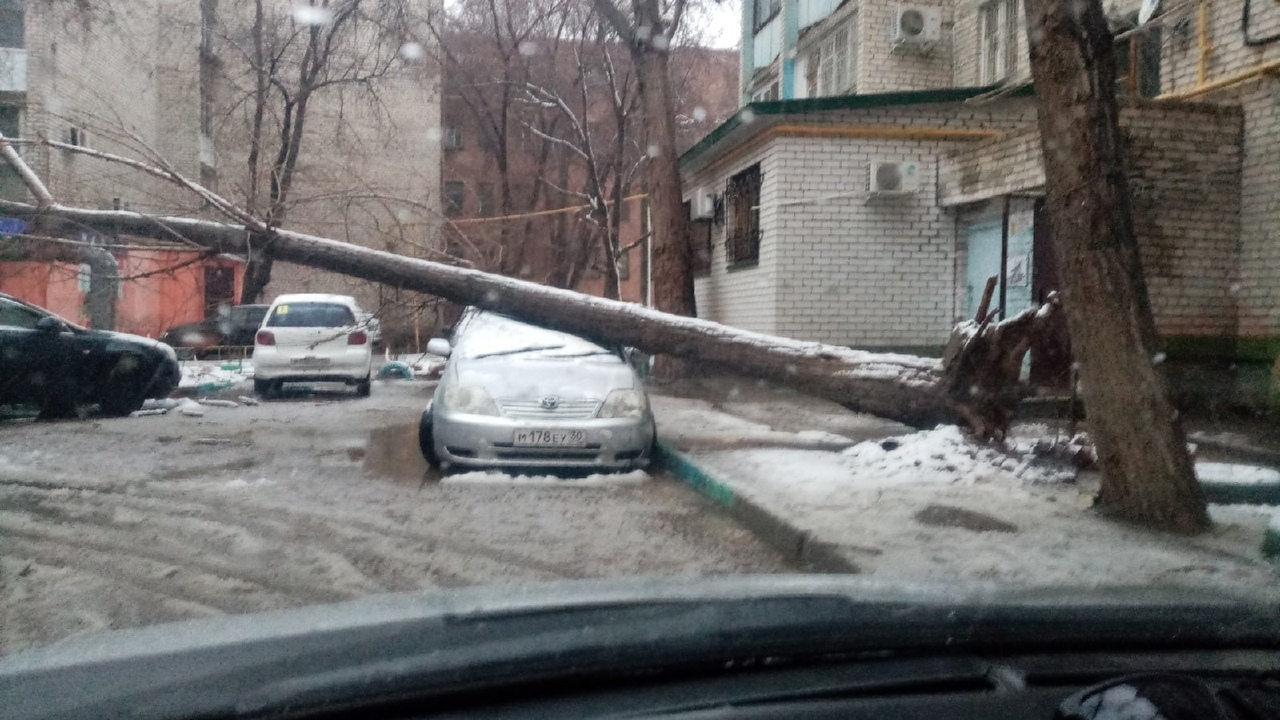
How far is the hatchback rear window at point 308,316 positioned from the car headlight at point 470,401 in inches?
287

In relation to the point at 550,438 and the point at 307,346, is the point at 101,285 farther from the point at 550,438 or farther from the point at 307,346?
the point at 550,438

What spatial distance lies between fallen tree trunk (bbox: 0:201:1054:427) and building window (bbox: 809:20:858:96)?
31.5 ft

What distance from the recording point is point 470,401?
7.54 m

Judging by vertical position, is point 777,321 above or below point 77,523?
above

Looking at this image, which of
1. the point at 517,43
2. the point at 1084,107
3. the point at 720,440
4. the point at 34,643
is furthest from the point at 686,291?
the point at 517,43

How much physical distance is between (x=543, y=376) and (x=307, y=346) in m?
7.38

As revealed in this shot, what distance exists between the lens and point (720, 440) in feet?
29.6

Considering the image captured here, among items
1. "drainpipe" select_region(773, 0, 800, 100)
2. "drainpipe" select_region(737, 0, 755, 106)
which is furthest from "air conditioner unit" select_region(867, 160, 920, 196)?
"drainpipe" select_region(737, 0, 755, 106)

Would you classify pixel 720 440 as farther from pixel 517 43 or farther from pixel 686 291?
pixel 517 43

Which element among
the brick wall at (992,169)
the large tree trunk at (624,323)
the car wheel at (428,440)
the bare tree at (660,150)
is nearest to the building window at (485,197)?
the bare tree at (660,150)

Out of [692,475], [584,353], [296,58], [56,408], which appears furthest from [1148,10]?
[296,58]

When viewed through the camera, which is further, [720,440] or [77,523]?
[720,440]

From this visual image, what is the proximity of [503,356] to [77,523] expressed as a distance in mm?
3352

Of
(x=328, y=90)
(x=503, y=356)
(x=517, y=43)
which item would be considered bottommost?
(x=503, y=356)
